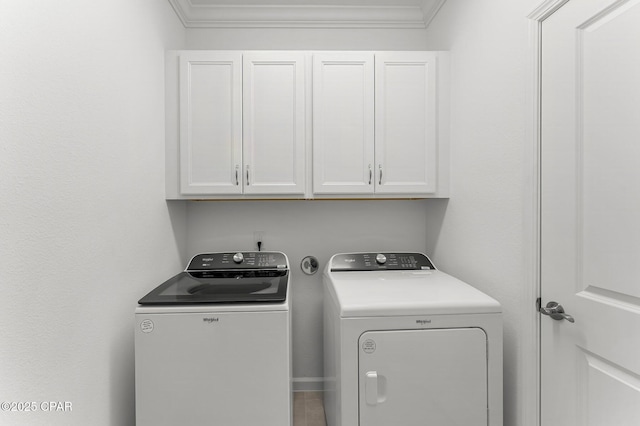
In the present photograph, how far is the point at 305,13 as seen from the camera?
2.27m

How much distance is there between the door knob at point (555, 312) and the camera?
1203mm

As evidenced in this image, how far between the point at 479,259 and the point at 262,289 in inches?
44.7

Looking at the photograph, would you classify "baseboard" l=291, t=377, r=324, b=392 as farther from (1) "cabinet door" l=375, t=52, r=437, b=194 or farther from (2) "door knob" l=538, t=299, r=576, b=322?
(2) "door knob" l=538, t=299, r=576, b=322

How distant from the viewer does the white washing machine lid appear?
1395 millimetres

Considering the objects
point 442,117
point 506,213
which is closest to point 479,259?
point 506,213

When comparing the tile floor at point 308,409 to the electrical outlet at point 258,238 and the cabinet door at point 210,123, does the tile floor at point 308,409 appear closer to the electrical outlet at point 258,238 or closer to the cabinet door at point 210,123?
the electrical outlet at point 258,238

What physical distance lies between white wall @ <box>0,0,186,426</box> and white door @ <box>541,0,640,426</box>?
1732 millimetres

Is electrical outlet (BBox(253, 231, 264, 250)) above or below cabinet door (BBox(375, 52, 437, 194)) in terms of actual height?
below

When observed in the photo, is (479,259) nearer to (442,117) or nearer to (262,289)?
(442,117)

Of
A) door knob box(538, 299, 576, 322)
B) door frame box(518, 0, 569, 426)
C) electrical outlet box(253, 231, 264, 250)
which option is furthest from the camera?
electrical outlet box(253, 231, 264, 250)

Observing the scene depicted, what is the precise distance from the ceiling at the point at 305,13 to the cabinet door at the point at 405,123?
0.47m

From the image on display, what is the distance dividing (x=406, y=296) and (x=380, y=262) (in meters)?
0.66

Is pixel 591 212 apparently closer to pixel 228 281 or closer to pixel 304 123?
pixel 304 123

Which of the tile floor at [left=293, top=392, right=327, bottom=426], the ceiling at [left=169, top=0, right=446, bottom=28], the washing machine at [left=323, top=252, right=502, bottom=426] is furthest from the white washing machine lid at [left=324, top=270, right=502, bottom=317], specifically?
the ceiling at [left=169, top=0, right=446, bottom=28]
